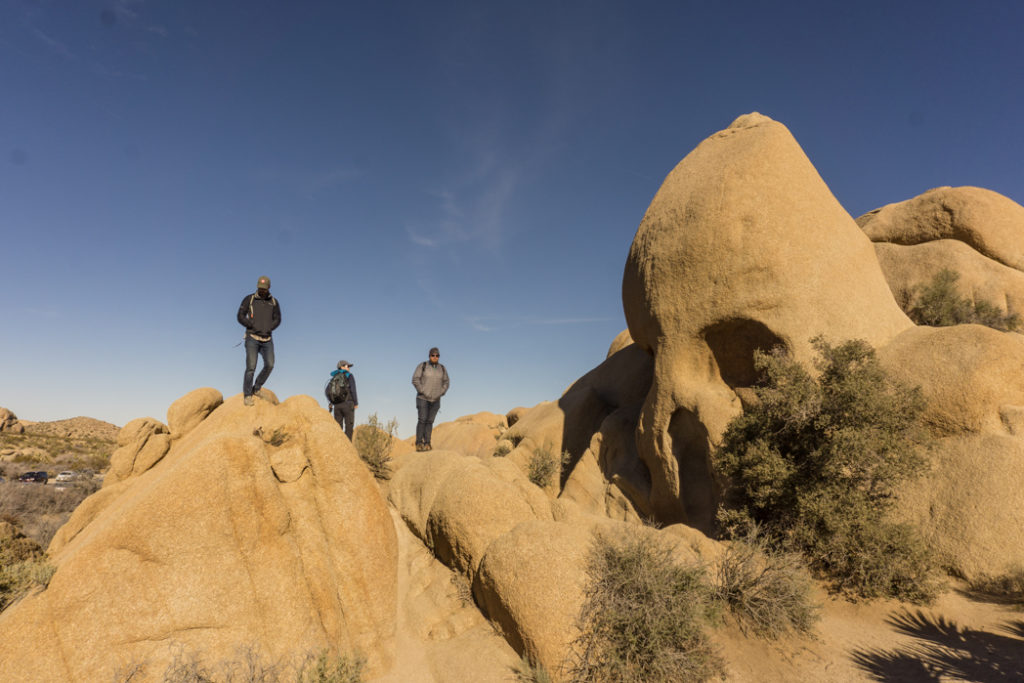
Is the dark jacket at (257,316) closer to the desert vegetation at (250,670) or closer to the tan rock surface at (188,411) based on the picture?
the tan rock surface at (188,411)

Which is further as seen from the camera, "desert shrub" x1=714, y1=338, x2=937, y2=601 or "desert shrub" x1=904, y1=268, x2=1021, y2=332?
"desert shrub" x1=904, y1=268, x2=1021, y2=332

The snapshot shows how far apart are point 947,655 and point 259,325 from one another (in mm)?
10787

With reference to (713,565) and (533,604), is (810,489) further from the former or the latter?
(533,604)

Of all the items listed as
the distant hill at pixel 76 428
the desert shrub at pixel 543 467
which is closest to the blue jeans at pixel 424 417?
the desert shrub at pixel 543 467

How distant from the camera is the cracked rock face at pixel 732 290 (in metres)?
9.78

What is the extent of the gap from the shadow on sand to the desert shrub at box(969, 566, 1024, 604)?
0.68 metres

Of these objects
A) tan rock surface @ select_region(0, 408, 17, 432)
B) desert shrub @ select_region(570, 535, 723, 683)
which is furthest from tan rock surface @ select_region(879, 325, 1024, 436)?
tan rock surface @ select_region(0, 408, 17, 432)

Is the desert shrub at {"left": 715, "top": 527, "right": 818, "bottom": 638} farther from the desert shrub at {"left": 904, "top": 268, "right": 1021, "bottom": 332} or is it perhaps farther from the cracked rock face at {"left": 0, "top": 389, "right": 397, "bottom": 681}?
the desert shrub at {"left": 904, "top": 268, "right": 1021, "bottom": 332}

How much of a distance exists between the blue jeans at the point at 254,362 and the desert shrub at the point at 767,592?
322 inches

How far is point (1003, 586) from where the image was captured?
6.89 metres

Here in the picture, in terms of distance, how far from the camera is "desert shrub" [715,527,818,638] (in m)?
6.57

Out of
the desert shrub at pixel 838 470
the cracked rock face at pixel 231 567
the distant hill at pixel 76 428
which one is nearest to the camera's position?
the cracked rock face at pixel 231 567

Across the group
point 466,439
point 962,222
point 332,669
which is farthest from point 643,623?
point 466,439

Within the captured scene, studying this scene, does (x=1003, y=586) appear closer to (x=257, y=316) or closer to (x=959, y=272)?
(x=959, y=272)
